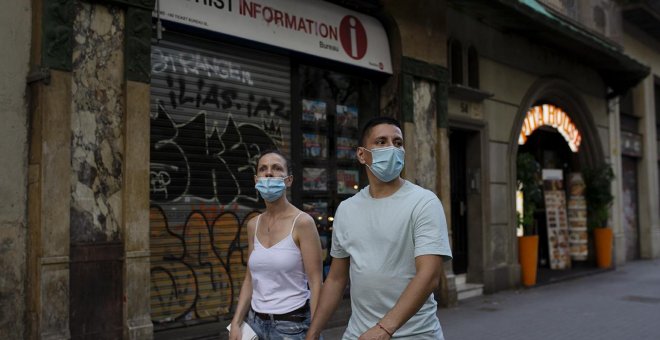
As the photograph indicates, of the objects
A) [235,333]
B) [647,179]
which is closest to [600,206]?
[647,179]

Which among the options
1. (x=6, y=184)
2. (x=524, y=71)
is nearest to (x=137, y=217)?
(x=6, y=184)

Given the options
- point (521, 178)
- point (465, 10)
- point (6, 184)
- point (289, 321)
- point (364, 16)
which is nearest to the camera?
point (289, 321)

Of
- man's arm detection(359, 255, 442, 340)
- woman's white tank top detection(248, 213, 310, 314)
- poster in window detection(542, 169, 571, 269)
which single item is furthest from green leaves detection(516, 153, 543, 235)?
man's arm detection(359, 255, 442, 340)

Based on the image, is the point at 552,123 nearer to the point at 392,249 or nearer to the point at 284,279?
the point at 284,279

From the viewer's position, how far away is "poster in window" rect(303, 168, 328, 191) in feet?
30.5

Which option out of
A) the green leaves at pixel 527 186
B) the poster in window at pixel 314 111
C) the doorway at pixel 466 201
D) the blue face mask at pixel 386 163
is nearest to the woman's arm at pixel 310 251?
the blue face mask at pixel 386 163

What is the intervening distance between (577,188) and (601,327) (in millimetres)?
7112

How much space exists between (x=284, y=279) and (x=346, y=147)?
6202mm

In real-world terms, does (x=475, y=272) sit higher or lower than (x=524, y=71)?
lower

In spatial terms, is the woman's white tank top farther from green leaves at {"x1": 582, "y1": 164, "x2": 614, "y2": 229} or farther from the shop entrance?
green leaves at {"x1": 582, "y1": 164, "x2": 614, "y2": 229}

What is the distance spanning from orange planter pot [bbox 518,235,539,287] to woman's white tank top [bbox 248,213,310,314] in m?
9.88

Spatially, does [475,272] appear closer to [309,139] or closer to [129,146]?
[309,139]

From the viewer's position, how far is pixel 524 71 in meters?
13.8

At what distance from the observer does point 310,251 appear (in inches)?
152
